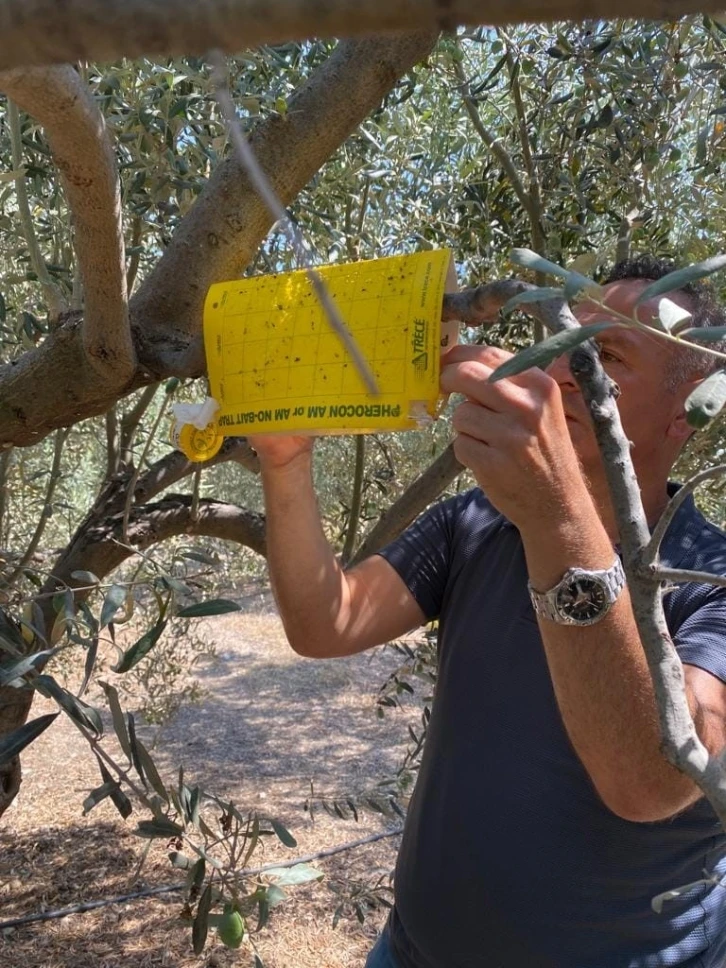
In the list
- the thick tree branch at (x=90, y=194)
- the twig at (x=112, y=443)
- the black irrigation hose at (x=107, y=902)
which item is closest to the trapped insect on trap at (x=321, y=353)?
the thick tree branch at (x=90, y=194)

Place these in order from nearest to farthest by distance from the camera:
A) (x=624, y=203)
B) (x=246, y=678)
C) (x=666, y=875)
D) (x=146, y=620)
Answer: (x=666, y=875), (x=624, y=203), (x=146, y=620), (x=246, y=678)

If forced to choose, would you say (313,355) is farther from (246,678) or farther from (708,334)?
(246,678)

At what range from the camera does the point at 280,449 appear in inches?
61.6

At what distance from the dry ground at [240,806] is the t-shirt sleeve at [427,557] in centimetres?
132

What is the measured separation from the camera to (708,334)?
0.69 metres

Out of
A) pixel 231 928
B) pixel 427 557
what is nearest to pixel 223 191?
pixel 427 557

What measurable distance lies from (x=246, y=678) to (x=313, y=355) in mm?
6102

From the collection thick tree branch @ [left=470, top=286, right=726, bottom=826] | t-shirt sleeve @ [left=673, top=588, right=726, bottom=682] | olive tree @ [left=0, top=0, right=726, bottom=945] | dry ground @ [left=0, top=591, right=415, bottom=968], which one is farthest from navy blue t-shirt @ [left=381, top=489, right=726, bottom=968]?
dry ground @ [left=0, top=591, right=415, bottom=968]

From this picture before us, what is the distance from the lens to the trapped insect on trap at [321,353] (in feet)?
3.72

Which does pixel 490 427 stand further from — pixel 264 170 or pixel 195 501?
pixel 195 501

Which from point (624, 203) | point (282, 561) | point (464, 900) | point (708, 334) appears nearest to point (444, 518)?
point (282, 561)

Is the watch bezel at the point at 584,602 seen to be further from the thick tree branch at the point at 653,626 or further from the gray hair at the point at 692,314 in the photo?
the gray hair at the point at 692,314

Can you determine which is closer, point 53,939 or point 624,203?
point 624,203

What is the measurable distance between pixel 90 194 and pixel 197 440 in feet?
1.24
